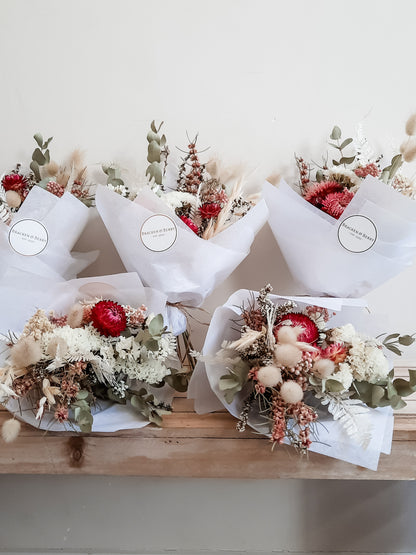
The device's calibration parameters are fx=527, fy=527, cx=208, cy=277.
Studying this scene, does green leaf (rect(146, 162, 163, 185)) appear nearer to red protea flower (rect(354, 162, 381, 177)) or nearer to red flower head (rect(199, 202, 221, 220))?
red flower head (rect(199, 202, 221, 220))

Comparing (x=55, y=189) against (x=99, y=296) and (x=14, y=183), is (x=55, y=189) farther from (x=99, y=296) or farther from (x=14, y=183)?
(x=99, y=296)

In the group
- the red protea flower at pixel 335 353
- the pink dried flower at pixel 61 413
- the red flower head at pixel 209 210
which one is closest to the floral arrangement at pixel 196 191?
the red flower head at pixel 209 210

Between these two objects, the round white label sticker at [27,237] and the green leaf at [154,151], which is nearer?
the round white label sticker at [27,237]

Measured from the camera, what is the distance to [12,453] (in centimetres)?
112

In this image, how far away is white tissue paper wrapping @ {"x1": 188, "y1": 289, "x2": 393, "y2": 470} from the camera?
1.04 meters

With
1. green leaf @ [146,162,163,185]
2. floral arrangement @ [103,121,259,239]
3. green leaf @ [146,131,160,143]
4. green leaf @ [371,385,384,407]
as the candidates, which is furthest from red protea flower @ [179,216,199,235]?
green leaf @ [371,385,384,407]

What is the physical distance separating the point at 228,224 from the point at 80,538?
3.40ft

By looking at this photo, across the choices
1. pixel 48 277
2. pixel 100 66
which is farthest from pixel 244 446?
pixel 100 66

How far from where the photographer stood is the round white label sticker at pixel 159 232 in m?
1.16

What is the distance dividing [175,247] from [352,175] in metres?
0.48

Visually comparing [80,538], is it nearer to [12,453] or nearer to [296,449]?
[12,453]

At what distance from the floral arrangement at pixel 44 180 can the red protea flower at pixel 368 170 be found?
2.25 feet

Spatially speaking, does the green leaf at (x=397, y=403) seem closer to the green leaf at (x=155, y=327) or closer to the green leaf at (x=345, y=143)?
the green leaf at (x=155, y=327)

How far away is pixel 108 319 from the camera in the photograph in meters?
1.09
